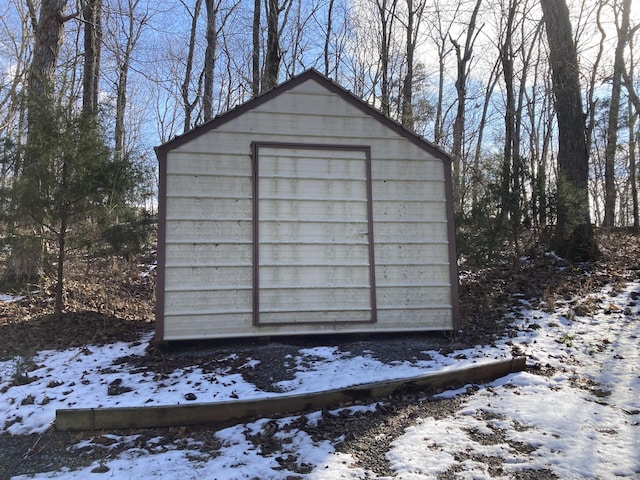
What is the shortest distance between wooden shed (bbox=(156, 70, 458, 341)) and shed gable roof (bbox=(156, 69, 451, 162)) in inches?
0.6

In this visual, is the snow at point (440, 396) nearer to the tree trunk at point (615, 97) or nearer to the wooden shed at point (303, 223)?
the wooden shed at point (303, 223)

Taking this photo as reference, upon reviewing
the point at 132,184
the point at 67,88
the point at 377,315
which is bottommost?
the point at 377,315

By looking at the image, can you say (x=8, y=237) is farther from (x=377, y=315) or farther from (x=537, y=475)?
(x=537, y=475)

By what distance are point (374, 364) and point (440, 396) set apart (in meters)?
0.92

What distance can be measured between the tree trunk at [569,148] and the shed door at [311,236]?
492cm

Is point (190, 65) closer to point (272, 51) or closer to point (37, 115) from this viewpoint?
point (272, 51)

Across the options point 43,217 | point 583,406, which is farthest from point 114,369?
point 583,406

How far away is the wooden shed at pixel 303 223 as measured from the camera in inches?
229

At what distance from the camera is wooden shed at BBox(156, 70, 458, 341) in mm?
5812

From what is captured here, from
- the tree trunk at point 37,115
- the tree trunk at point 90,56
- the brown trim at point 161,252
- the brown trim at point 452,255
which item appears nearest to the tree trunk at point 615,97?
the brown trim at point 452,255

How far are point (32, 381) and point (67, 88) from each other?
183 inches

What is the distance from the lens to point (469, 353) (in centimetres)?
548

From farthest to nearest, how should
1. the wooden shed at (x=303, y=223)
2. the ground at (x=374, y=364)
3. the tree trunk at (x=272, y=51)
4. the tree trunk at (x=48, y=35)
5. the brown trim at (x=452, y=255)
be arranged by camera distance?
the tree trunk at (x=272, y=51) → the tree trunk at (x=48, y=35) → the brown trim at (x=452, y=255) → the wooden shed at (x=303, y=223) → the ground at (x=374, y=364)

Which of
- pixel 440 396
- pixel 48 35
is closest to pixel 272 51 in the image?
pixel 48 35
